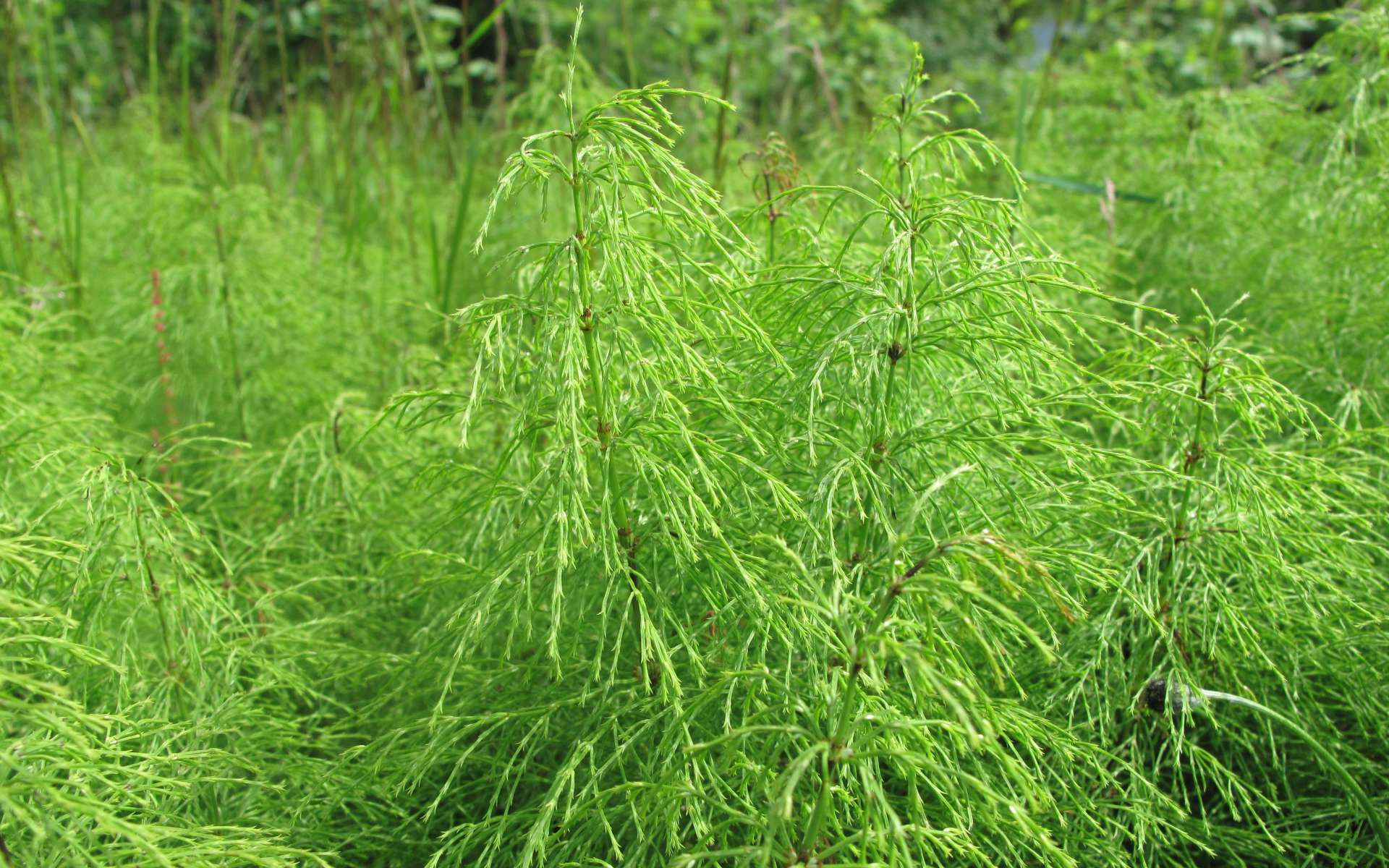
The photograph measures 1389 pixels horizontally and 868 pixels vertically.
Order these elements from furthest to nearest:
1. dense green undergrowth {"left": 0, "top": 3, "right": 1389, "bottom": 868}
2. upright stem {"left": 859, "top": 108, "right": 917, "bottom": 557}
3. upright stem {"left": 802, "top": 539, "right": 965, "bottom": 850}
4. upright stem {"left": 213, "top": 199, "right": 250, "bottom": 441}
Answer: upright stem {"left": 213, "top": 199, "right": 250, "bottom": 441} < upright stem {"left": 859, "top": 108, "right": 917, "bottom": 557} < dense green undergrowth {"left": 0, "top": 3, "right": 1389, "bottom": 868} < upright stem {"left": 802, "top": 539, "right": 965, "bottom": 850}

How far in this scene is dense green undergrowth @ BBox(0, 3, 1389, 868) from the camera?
106 cm

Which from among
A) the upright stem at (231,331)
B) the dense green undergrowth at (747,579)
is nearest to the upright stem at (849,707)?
the dense green undergrowth at (747,579)

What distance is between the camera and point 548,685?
1.30 m

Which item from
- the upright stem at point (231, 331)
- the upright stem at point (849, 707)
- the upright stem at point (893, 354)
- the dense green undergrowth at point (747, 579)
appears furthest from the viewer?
the upright stem at point (231, 331)

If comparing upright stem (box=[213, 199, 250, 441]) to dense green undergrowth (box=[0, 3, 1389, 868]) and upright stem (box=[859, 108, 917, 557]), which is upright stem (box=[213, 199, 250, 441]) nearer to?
dense green undergrowth (box=[0, 3, 1389, 868])

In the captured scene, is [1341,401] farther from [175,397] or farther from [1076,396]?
[175,397]

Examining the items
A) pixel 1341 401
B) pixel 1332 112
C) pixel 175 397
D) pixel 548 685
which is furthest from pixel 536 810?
pixel 1332 112

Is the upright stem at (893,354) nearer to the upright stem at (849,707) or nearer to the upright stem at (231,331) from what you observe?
the upright stem at (849,707)

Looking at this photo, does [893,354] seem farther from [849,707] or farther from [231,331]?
[231,331]

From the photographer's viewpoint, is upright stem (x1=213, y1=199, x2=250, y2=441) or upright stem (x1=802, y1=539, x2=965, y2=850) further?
upright stem (x1=213, y1=199, x2=250, y2=441)

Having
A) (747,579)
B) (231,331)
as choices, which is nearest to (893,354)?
(747,579)

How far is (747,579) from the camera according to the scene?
1.10 m

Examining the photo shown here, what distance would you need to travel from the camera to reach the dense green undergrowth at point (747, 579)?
106 cm

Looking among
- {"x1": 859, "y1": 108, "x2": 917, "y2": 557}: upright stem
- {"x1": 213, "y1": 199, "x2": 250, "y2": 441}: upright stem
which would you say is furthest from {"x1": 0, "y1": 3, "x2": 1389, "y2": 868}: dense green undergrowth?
{"x1": 213, "y1": 199, "x2": 250, "y2": 441}: upright stem
